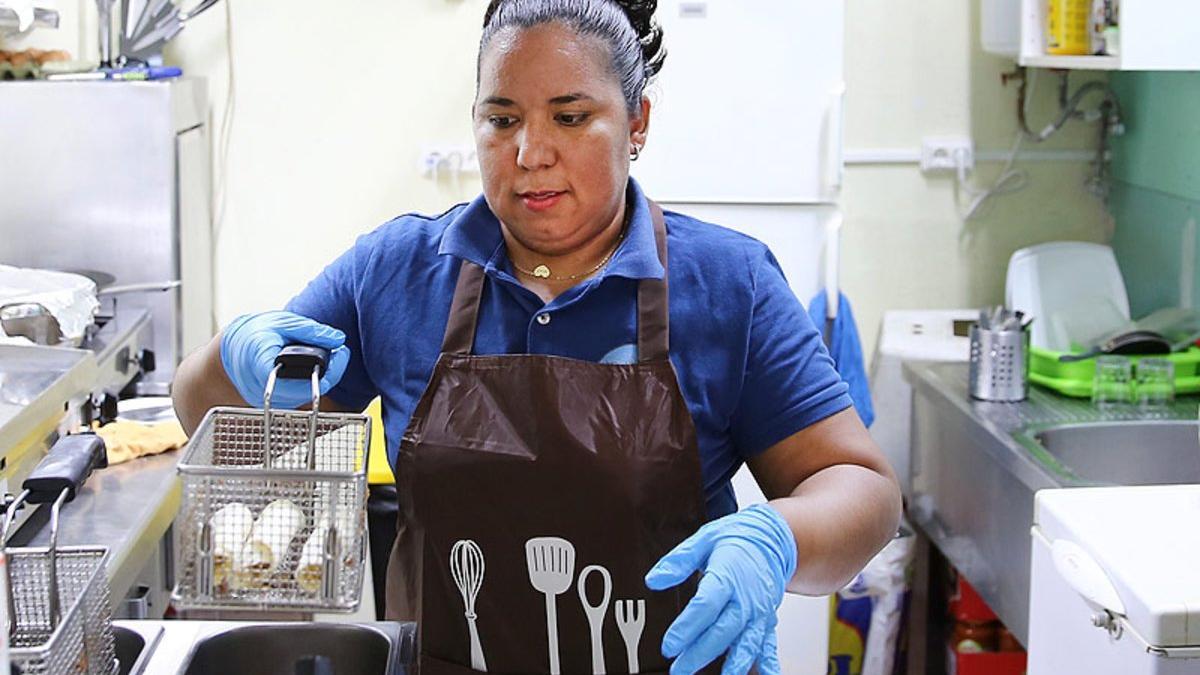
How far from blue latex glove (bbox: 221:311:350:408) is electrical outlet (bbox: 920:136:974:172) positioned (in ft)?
8.00

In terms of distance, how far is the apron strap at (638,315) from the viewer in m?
1.74

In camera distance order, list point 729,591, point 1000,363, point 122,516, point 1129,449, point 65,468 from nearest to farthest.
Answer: point 65,468, point 729,591, point 122,516, point 1129,449, point 1000,363

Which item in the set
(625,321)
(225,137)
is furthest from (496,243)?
(225,137)

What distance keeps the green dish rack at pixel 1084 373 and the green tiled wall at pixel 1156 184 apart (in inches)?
9.2

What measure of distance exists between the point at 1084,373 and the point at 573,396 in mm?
1857

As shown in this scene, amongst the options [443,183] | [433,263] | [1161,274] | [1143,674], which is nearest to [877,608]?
[1161,274]

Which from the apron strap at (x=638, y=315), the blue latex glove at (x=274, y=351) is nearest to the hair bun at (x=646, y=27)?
the apron strap at (x=638, y=315)

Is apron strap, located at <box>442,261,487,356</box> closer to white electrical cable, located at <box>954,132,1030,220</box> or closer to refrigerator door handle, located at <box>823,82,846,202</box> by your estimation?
refrigerator door handle, located at <box>823,82,846,202</box>

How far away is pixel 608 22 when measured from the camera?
1783 mm

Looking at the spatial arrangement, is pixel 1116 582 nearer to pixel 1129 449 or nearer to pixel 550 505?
pixel 550 505

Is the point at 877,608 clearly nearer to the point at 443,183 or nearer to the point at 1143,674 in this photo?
the point at 443,183

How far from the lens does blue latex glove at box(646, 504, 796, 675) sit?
1.43 m

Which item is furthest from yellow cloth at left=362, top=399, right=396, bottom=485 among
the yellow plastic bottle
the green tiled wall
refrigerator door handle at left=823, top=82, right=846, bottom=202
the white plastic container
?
the green tiled wall

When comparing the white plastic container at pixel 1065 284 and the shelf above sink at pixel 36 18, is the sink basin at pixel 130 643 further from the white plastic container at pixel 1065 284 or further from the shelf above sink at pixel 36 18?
the white plastic container at pixel 1065 284
